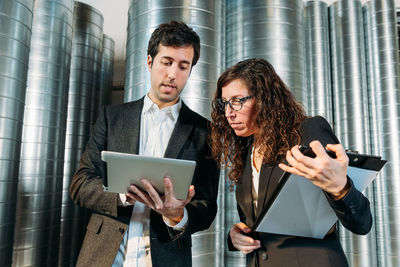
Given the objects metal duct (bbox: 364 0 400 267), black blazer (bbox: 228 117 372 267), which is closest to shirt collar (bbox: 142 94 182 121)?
black blazer (bbox: 228 117 372 267)

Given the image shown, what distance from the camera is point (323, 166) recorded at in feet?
2.74

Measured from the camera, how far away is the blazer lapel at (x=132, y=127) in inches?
54.8

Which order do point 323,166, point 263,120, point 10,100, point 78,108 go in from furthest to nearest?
point 78,108 < point 10,100 < point 263,120 < point 323,166

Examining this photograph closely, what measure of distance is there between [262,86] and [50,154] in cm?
239

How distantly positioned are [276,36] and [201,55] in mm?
836

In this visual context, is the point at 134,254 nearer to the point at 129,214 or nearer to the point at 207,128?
the point at 129,214

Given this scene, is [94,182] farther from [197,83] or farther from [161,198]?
[197,83]

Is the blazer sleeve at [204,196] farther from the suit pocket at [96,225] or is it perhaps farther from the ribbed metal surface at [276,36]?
the ribbed metal surface at [276,36]

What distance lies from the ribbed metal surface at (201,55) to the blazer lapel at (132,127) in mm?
1078

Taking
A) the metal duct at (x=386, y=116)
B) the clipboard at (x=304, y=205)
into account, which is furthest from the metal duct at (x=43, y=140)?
the metal duct at (x=386, y=116)

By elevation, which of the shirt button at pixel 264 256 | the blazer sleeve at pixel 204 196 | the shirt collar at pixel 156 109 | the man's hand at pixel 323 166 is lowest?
the shirt button at pixel 264 256

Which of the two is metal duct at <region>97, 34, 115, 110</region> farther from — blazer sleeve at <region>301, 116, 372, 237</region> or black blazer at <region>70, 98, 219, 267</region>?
blazer sleeve at <region>301, 116, 372, 237</region>

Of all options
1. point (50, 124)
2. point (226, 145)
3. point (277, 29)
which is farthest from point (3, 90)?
point (277, 29)

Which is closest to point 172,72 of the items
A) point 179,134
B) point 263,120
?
point 179,134
